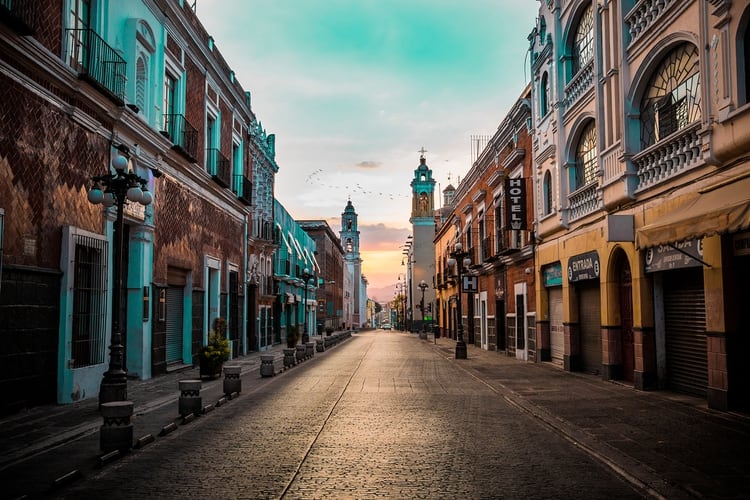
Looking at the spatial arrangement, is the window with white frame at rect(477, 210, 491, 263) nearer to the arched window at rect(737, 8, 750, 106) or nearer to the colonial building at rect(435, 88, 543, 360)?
the colonial building at rect(435, 88, 543, 360)

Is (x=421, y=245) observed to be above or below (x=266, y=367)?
above

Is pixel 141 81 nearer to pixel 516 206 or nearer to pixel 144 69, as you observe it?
pixel 144 69

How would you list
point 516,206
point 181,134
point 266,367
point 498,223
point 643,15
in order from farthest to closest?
point 498,223
point 516,206
point 181,134
point 266,367
point 643,15

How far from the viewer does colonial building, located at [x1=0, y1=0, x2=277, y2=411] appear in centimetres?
1134

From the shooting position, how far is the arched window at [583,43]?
59.3ft

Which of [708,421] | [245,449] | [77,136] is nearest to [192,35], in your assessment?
[77,136]

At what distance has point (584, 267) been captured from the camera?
1788cm

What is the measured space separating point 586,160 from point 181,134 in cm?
1194

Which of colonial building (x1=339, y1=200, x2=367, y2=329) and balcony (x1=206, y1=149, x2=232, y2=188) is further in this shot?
colonial building (x1=339, y1=200, x2=367, y2=329)

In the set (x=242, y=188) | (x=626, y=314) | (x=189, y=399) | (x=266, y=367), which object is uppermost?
(x=242, y=188)

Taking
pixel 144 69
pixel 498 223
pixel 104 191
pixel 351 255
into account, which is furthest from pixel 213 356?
pixel 351 255

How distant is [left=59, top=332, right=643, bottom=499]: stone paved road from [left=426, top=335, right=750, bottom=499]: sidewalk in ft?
1.13

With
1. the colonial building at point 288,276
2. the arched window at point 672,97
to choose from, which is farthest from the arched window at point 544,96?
the colonial building at point 288,276

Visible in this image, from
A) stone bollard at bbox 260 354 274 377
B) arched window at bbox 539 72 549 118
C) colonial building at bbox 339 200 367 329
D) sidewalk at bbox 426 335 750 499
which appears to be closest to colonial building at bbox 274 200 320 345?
stone bollard at bbox 260 354 274 377
